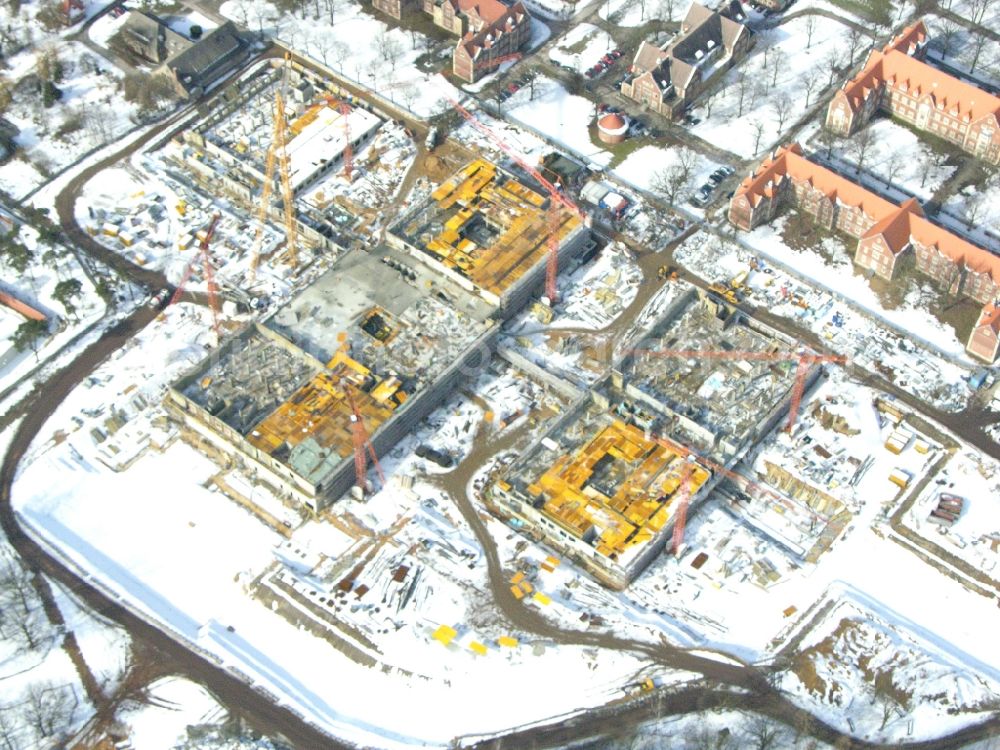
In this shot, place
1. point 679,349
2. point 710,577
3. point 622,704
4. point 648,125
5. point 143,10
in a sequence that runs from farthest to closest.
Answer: point 143,10 → point 648,125 → point 679,349 → point 710,577 → point 622,704

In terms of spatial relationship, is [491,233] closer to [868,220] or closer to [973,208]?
[868,220]

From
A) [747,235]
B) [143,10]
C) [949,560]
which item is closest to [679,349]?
[747,235]

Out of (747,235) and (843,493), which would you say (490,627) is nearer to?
(843,493)

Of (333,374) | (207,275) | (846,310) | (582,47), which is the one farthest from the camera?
(582,47)

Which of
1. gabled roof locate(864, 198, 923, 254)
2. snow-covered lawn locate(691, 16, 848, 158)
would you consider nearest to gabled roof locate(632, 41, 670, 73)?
snow-covered lawn locate(691, 16, 848, 158)

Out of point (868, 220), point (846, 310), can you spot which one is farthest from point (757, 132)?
point (846, 310)

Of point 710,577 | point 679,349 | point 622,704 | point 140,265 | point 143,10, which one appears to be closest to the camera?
point 622,704

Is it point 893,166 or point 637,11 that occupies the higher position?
point 637,11

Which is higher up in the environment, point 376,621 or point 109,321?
point 109,321
